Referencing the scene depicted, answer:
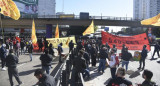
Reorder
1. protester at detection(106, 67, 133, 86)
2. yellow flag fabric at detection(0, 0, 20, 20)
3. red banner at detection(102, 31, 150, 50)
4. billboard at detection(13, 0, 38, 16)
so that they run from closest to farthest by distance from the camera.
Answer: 1. protester at detection(106, 67, 133, 86)
2. yellow flag fabric at detection(0, 0, 20, 20)
3. red banner at detection(102, 31, 150, 50)
4. billboard at detection(13, 0, 38, 16)

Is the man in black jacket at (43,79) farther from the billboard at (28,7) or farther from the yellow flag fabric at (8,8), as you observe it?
the billboard at (28,7)

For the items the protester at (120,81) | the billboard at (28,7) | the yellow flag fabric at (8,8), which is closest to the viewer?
the protester at (120,81)

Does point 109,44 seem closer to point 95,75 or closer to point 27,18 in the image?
point 95,75

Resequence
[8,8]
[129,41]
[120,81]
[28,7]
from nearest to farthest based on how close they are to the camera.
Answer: [120,81]
[8,8]
[129,41]
[28,7]

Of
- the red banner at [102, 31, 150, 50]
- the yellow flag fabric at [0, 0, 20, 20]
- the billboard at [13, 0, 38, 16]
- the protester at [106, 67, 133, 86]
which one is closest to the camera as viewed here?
the protester at [106, 67, 133, 86]

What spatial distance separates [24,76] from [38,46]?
1380cm

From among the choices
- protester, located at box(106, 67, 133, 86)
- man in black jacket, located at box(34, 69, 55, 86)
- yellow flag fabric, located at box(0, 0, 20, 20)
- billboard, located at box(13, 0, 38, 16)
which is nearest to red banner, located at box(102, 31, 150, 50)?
yellow flag fabric, located at box(0, 0, 20, 20)

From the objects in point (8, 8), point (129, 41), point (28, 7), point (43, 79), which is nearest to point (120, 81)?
point (43, 79)

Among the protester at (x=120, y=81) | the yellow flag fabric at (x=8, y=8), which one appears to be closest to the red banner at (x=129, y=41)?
the yellow flag fabric at (x=8, y=8)

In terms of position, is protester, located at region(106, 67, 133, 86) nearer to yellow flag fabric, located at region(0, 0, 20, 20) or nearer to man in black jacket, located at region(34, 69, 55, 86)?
man in black jacket, located at region(34, 69, 55, 86)

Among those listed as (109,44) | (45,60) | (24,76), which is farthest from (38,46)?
(45,60)

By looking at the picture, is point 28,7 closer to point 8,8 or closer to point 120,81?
point 8,8

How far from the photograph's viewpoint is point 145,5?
7849 inches

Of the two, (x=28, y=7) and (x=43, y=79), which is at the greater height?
(x=28, y=7)
